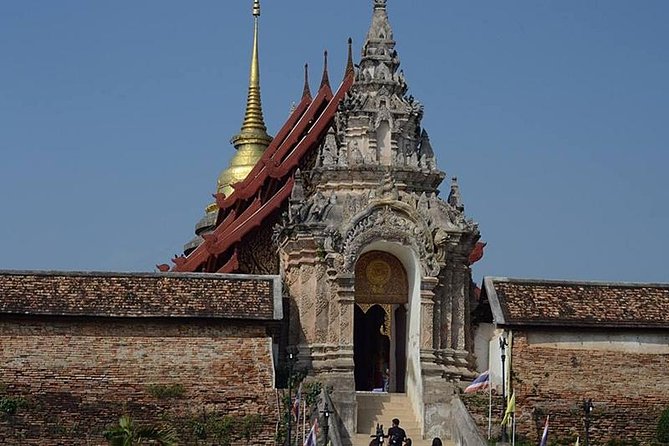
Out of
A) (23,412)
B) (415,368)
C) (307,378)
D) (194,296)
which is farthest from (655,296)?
(23,412)

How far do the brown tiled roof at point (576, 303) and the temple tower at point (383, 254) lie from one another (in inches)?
39.7

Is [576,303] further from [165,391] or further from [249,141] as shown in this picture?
[249,141]

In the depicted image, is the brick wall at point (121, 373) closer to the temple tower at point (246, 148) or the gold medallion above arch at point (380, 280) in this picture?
the gold medallion above arch at point (380, 280)

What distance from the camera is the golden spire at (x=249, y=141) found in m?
54.8

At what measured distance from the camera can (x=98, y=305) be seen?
32469 millimetres

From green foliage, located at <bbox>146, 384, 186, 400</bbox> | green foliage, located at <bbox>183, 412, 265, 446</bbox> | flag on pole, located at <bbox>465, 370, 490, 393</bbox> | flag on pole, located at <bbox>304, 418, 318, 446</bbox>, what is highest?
flag on pole, located at <bbox>465, 370, 490, 393</bbox>

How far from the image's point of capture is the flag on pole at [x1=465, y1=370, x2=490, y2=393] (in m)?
33.0

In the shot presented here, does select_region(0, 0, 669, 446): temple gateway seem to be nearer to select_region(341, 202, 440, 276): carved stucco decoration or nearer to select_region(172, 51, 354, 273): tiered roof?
select_region(341, 202, 440, 276): carved stucco decoration

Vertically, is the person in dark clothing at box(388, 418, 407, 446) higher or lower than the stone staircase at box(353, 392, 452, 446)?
lower

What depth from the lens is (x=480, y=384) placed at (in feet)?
108

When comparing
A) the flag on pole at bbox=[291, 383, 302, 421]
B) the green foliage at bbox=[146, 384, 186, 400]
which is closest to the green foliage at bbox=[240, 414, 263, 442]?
the flag on pole at bbox=[291, 383, 302, 421]

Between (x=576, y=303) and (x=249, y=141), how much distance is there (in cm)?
2287

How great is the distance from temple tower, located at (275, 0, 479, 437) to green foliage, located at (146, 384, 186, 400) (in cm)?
303

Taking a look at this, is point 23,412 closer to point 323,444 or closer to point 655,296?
point 323,444
